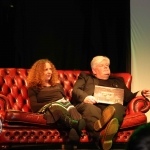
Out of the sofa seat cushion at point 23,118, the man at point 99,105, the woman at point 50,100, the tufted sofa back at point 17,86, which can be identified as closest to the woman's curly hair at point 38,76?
the woman at point 50,100

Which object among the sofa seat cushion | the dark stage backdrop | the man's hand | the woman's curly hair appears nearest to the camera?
the sofa seat cushion

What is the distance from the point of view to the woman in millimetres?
3006

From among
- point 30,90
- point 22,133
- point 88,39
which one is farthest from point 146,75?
point 22,133

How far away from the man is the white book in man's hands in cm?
7

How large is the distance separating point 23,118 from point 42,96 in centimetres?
59

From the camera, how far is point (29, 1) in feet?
16.1

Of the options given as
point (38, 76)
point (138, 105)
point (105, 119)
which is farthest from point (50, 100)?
point (138, 105)

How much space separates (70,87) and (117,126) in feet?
4.28

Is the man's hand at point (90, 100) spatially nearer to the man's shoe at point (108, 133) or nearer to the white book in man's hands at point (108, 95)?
the white book in man's hands at point (108, 95)

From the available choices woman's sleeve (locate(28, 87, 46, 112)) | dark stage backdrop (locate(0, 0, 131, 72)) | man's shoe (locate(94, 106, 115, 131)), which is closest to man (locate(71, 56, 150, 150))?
man's shoe (locate(94, 106, 115, 131))

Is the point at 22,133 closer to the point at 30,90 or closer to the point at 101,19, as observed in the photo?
the point at 30,90

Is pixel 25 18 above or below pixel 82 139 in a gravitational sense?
above

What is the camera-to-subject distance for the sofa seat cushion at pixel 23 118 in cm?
298

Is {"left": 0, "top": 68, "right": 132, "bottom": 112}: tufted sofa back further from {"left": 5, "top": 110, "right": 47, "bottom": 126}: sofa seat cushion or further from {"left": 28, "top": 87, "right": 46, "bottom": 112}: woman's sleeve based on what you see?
{"left": 5, "top": 110, "right": 47, "bottom": 126}: sofa seat cushion
